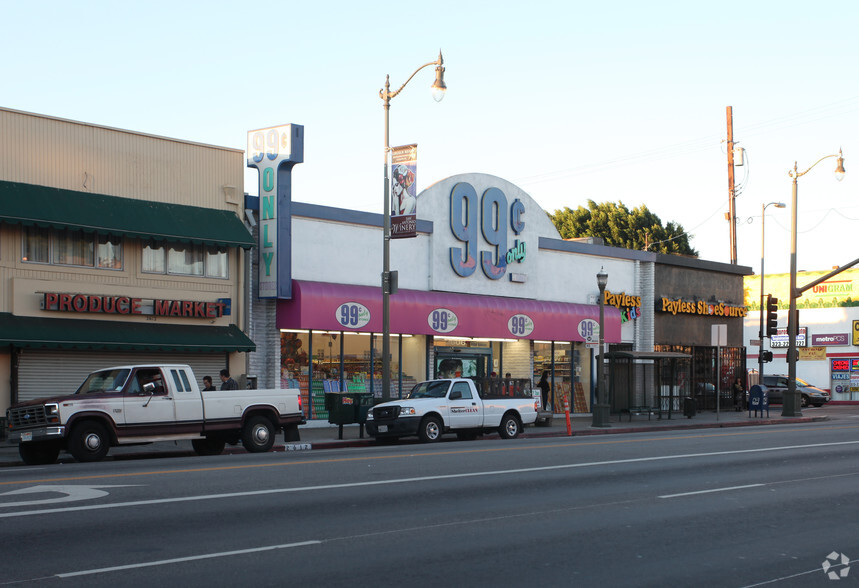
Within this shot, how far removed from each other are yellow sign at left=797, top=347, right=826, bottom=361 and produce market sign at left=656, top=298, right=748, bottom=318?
67.2ft

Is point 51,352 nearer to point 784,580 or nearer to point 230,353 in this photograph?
point 230,353

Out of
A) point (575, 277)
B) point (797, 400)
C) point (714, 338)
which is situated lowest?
point (797, 400)

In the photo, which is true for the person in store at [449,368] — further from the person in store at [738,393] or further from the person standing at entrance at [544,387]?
the person in store at [738,393]

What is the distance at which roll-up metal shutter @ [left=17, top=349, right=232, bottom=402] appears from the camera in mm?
23078

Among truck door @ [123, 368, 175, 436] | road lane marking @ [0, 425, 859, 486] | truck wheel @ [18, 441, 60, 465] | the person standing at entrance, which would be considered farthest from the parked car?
truck wheel @ [18, 441, 60, 465]

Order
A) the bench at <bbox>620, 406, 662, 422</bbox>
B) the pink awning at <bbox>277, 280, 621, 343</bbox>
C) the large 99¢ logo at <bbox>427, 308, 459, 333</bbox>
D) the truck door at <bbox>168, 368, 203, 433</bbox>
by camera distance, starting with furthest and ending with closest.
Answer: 1. the bench at <bbox>620, 406, 662, 422</bbox>
2. the large 99¢ logo at <bbox>427, 308, 459, 333</bbox>
3. the pink awning at <bbox>277, 280, 621, 343</bbox>
4. the truck door at <bbox>168, 368, 203, 433</bbox>

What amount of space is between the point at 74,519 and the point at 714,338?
27.9 m

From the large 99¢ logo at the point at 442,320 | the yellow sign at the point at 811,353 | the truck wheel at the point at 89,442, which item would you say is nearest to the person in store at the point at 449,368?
the large 99¢ logo at the point at 442,320

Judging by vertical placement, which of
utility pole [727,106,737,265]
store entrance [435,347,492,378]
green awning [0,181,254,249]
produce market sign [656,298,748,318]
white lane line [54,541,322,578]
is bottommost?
white lane line [54,541,322,578]

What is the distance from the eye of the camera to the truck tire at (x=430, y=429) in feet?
75.6

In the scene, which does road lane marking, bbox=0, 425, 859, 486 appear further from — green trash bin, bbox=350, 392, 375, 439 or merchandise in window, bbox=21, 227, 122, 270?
merchandise in window, bbox=21, 227, 122, 270

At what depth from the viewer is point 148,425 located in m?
18.8

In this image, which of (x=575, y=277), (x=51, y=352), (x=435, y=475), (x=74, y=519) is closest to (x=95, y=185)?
(x=51, y=352)

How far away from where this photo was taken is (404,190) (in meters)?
25.5
